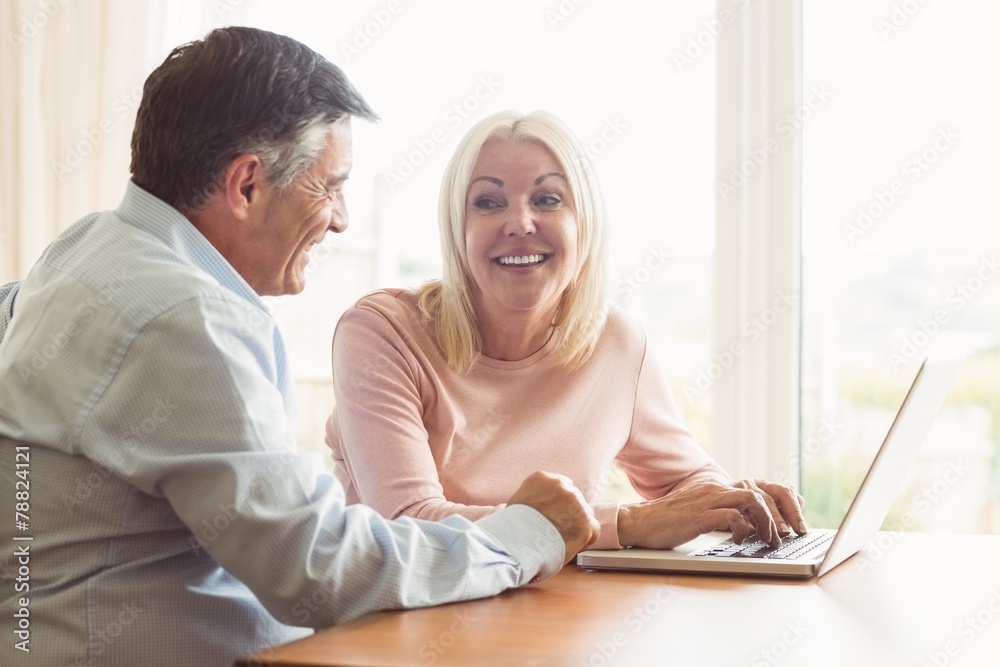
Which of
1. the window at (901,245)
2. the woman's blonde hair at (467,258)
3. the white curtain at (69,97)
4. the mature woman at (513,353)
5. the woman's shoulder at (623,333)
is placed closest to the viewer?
the mature woman at (513,353)

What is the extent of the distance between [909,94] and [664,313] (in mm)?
816

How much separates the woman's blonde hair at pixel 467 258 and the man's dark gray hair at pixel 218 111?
0.65 m

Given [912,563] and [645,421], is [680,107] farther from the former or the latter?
[912,563]

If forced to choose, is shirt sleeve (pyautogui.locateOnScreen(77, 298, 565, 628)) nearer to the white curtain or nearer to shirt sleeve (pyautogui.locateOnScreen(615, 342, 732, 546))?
shirt sleeve (pyautogui.locateOnScreen(615, 342, 732, 546))

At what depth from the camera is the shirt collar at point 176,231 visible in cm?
117

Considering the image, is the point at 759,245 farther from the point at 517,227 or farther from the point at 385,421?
the point at 385,421

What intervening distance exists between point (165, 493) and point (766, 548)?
841mm

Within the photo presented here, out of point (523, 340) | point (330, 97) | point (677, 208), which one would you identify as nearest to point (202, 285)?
point (330, 97)

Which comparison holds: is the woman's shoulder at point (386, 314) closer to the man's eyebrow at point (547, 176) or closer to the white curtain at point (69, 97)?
the man's eyebrow at point (547, 176)

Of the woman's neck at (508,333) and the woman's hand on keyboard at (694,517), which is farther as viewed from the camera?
the woman's neck at (508,333)

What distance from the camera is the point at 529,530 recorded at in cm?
121

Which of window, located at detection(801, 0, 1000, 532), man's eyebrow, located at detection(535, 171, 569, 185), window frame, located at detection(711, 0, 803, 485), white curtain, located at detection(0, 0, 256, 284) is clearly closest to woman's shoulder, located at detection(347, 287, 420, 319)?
man's eyebrow, located at detection(535, 171, 569, 185)

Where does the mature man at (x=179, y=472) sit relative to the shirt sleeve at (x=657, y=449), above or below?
above

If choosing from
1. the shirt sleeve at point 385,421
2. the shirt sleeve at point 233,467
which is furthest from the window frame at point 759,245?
the shirt sleeve at point 233,467
